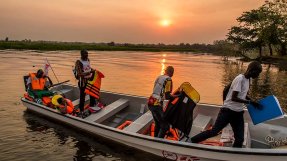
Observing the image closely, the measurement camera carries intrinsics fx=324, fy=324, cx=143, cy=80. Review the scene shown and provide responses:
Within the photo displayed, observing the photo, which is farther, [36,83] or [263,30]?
[263,30]

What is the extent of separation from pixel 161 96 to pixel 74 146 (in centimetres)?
343

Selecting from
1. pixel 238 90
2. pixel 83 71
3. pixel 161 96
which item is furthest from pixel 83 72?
pixel 238 90

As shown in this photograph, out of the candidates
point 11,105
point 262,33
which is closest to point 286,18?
point 262,33

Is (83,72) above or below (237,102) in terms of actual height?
above

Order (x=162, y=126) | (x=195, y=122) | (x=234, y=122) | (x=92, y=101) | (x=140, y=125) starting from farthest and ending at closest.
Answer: (x=92, y=101), (x=195, y=122), (x=140, y=125), (x=162, y=126), (x=234, y=122)

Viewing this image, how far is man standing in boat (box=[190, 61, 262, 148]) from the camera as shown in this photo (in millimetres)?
7297

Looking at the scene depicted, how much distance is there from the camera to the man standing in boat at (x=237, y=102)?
7297 mm

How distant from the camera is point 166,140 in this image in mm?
8172

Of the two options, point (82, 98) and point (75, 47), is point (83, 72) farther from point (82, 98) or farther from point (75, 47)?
point (75, 47)

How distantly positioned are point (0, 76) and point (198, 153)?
21833 millimetres

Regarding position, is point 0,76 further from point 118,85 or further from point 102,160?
point 102,160

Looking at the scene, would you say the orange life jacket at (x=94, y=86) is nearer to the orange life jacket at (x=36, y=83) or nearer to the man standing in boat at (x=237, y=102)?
the orange life jacket at (x=36, y=83)

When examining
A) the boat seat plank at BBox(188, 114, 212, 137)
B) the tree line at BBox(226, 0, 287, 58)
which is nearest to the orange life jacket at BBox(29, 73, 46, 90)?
the boat seat plank at BBox(188, 114, 212, 137)

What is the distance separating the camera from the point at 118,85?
24.2 meters
